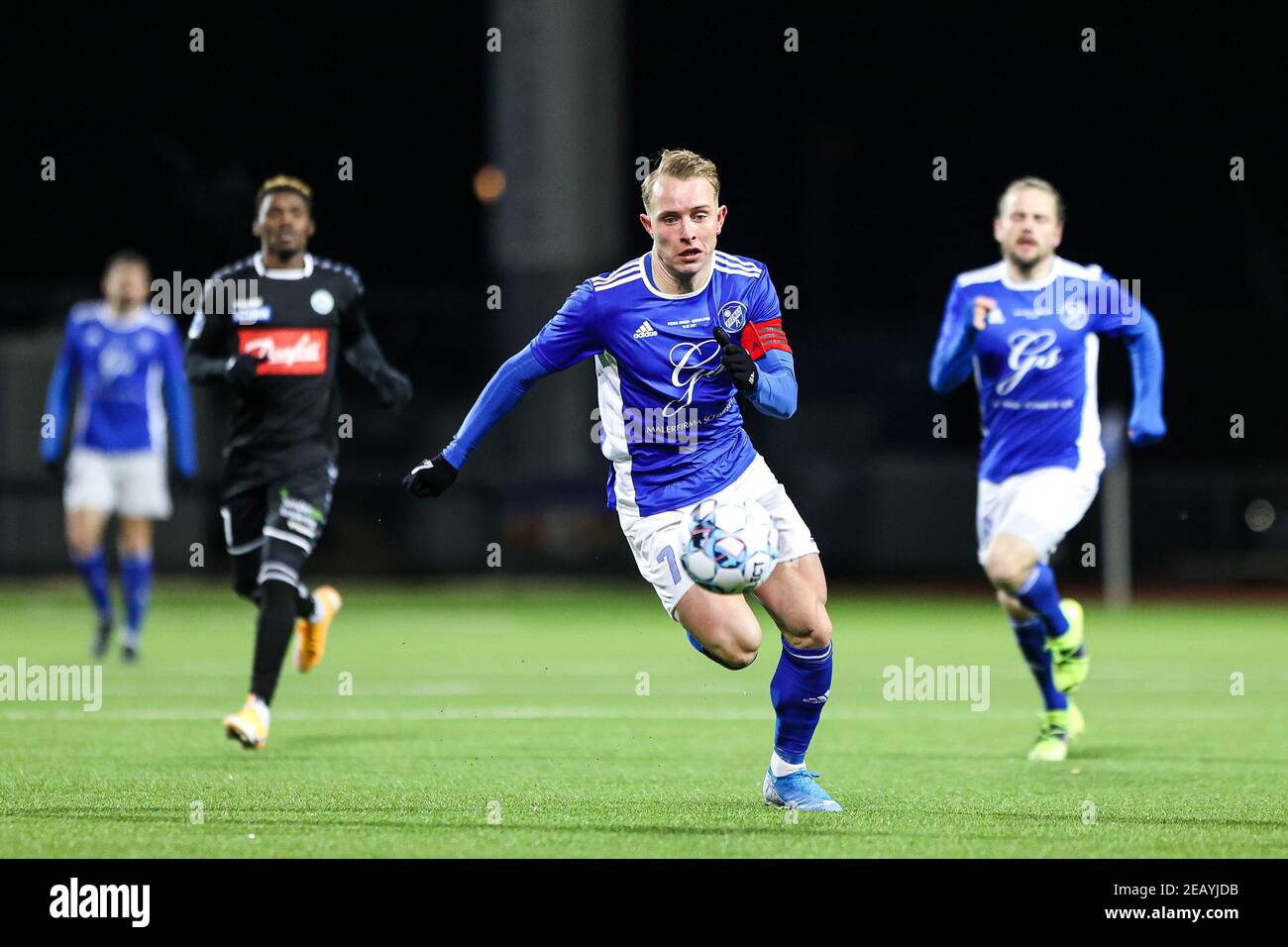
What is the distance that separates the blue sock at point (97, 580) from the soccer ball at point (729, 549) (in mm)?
8248

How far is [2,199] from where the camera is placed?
31875 millimetres

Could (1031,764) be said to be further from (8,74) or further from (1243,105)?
(8,74)

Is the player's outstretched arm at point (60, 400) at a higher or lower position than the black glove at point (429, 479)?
higher

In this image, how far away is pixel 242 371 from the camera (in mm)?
8938


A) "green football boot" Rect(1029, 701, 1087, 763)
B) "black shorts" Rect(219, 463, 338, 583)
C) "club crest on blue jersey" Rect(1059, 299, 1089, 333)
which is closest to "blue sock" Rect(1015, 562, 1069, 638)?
"green football boot" Rect(1029, 701, 1087, 763)

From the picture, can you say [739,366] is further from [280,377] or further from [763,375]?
[280,377]

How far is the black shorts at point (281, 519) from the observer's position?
9031 millimetres

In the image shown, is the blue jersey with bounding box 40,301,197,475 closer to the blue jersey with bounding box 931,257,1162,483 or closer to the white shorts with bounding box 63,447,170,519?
the white shorts with bounding box 63,447,170,519

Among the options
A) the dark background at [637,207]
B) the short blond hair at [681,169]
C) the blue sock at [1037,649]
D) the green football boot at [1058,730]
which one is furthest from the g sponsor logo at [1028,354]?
the dark background at [637,207]

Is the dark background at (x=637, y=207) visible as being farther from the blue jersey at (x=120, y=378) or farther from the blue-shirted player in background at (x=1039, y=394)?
the blue-shirted player in background at (x=1039, y=394)

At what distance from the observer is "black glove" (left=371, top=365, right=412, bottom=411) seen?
9344 millimetres

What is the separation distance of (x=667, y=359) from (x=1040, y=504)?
9.01 ft

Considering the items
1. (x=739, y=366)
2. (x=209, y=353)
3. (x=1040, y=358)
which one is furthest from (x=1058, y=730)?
(x=209, y=353)
